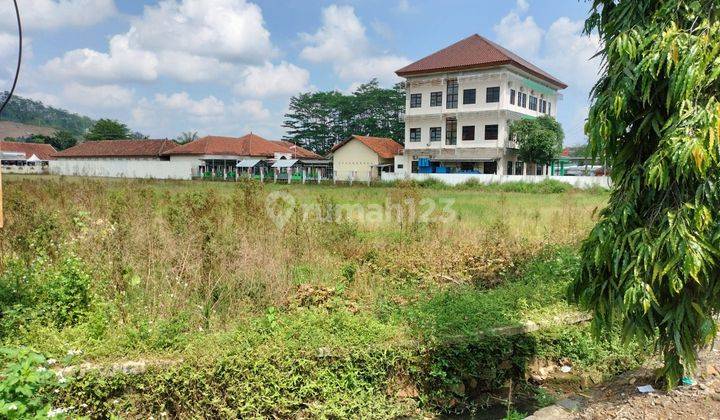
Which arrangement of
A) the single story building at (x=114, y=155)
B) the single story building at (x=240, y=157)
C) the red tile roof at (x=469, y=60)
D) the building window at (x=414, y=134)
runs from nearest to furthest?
the red tile roof at (x=469, y=60), the building window at (x=414, y=134), the single story building at (x=114, y=155), the single story building at (x=240, y=157)

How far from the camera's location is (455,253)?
663 centimetres

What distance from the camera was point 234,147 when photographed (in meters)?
44.4

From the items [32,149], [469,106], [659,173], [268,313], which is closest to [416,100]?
[469,106]

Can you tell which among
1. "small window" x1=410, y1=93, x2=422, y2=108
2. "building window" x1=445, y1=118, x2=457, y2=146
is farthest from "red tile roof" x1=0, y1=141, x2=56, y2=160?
"building window" x1=445, y1=118, x2=457, y2=146

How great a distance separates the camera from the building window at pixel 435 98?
33906mm

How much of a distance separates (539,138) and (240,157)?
86.5 ft

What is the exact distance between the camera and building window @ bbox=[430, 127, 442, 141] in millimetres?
34125

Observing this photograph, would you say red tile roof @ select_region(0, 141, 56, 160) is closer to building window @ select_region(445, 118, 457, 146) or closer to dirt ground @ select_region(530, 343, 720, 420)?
building window @ select_region(445, 118, 457, 146)

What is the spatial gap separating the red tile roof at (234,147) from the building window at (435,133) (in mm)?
16557

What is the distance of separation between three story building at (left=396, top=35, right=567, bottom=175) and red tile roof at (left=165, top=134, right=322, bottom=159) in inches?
604

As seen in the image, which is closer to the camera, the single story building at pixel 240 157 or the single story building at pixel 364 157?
the single story building at pixel 364 157

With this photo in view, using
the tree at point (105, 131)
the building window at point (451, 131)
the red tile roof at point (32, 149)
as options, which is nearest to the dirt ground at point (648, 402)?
the building window at point (451, 131)

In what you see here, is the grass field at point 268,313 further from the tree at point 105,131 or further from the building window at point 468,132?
the tree at point 105,131

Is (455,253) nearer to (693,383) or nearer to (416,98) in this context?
(693,383)
